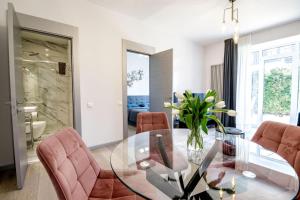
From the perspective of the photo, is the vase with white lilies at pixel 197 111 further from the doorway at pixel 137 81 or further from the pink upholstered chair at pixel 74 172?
the doorway at pixel 137 81

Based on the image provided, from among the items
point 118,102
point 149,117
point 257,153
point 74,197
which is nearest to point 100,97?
point 118,102

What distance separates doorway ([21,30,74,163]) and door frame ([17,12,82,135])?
130 centimetres

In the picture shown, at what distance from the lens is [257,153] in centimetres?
146

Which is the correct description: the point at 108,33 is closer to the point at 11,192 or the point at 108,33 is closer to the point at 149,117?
the point at 149,117

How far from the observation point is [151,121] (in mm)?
2350

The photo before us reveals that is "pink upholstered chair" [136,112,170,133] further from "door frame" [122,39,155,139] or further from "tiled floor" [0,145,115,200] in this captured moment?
"door frame" [122,39,155,139]

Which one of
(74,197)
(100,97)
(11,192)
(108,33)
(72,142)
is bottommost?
(11,192)

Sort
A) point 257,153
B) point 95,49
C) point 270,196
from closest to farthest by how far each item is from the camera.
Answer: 1. point 270,196
2. point 257,153
3. point 95,49

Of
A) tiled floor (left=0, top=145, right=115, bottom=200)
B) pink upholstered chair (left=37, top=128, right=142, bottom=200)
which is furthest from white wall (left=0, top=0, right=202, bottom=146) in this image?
pink upholstered chair (left=37, top=128, right=142, bottom=200)

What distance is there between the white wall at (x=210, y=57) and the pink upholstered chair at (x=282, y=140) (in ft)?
11.9

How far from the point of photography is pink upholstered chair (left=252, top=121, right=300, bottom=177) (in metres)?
1.25

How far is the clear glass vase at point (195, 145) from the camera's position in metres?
1.30

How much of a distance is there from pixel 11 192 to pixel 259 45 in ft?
17.6

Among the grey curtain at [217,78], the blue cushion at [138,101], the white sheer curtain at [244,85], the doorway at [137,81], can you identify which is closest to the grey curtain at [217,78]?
the grey curtain at [217,78]
